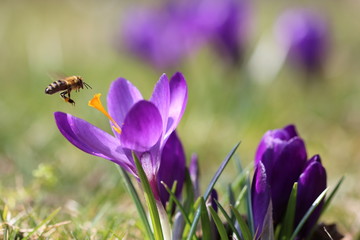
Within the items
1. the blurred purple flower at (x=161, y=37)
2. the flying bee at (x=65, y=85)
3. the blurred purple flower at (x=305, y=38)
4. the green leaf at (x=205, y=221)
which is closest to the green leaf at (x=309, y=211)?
the green leaf at (x=205, y=221)

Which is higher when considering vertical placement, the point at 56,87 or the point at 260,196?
the point at 56,87

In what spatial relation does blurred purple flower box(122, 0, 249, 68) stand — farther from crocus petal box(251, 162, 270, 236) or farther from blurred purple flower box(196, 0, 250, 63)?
crocus petal box(251, 162, 270, 236)

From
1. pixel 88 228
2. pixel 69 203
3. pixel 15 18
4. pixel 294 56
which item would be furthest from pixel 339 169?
pixel 15 18

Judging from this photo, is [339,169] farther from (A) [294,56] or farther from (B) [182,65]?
(B) [182,65]

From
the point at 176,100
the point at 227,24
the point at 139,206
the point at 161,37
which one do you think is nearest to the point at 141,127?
the point at 176,100

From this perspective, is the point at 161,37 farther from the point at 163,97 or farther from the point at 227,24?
the point at 163,97

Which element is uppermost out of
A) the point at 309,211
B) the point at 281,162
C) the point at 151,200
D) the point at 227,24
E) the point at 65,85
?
the point at 65,85

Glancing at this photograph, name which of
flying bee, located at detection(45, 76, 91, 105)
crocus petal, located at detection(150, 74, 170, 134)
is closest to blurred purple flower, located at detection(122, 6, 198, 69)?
flying bee, located at detection(45, 76, 91, 105)

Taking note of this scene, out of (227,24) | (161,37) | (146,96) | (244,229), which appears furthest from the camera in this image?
(161,37)
